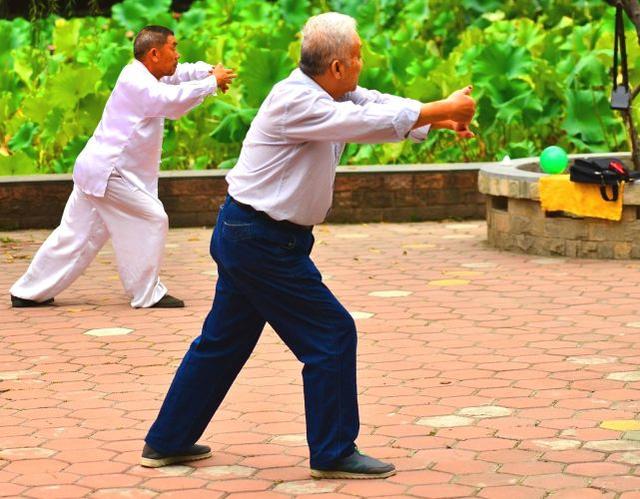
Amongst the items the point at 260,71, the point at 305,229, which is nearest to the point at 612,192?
the point at 260,71

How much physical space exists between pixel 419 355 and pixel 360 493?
7.35 feet

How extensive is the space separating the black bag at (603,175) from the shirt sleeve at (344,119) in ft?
16.6

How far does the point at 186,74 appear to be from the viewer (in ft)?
27.6

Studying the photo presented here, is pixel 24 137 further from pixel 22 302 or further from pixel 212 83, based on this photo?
pixel 212 83

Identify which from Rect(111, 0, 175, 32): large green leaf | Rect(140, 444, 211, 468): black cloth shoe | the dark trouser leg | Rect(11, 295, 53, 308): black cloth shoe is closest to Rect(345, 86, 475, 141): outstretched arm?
the dark trouser leg

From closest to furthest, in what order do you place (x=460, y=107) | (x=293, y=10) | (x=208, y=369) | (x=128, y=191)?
(x=460, y=107)
(x=208, y=369)
(x=128, y=191)
(x=293, y=10)

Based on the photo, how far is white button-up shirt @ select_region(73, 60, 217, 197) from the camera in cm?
805

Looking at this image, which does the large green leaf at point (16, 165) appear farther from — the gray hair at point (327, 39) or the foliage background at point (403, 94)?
the gray hair at point (327, 39)

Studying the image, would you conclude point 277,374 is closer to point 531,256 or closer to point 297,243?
point 297,243

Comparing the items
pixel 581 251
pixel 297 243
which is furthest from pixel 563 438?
pixel 581 251

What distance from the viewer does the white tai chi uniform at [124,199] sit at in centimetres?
819

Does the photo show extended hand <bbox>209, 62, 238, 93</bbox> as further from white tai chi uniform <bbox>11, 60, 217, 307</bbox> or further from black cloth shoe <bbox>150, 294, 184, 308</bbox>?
black cloth shoe <bbox>150, 294, 184, 308</bbox>

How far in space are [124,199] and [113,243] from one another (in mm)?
258

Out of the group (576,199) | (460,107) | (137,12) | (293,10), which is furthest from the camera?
(293,10)
